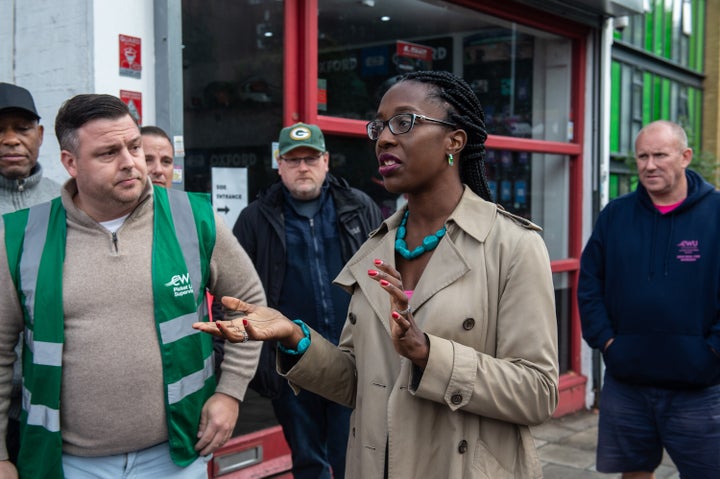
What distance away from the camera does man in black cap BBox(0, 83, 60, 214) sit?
9.53ft

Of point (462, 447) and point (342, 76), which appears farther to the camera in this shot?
point (342, 76)

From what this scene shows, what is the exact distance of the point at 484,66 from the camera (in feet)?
22.2

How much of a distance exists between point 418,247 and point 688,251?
6.83 feet

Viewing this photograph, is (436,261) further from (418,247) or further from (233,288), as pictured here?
(233,288)

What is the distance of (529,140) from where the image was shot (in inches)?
273

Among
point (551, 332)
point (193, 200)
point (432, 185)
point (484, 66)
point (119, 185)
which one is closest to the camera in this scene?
point (551, 332)

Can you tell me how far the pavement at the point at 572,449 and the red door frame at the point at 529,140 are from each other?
0.16 metres

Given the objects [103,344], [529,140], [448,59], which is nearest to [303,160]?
[103,344]

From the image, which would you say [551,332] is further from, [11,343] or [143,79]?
[143,79]

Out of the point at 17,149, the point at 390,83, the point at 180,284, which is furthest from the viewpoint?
the point at 390,83

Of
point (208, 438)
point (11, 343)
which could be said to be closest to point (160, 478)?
point (208, 438)

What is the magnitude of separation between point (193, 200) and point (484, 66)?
4.59 meters

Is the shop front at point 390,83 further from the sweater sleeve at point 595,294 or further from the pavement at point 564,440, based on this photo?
the sweater sleeve at point 595,294

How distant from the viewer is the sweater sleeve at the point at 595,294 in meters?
4.01
